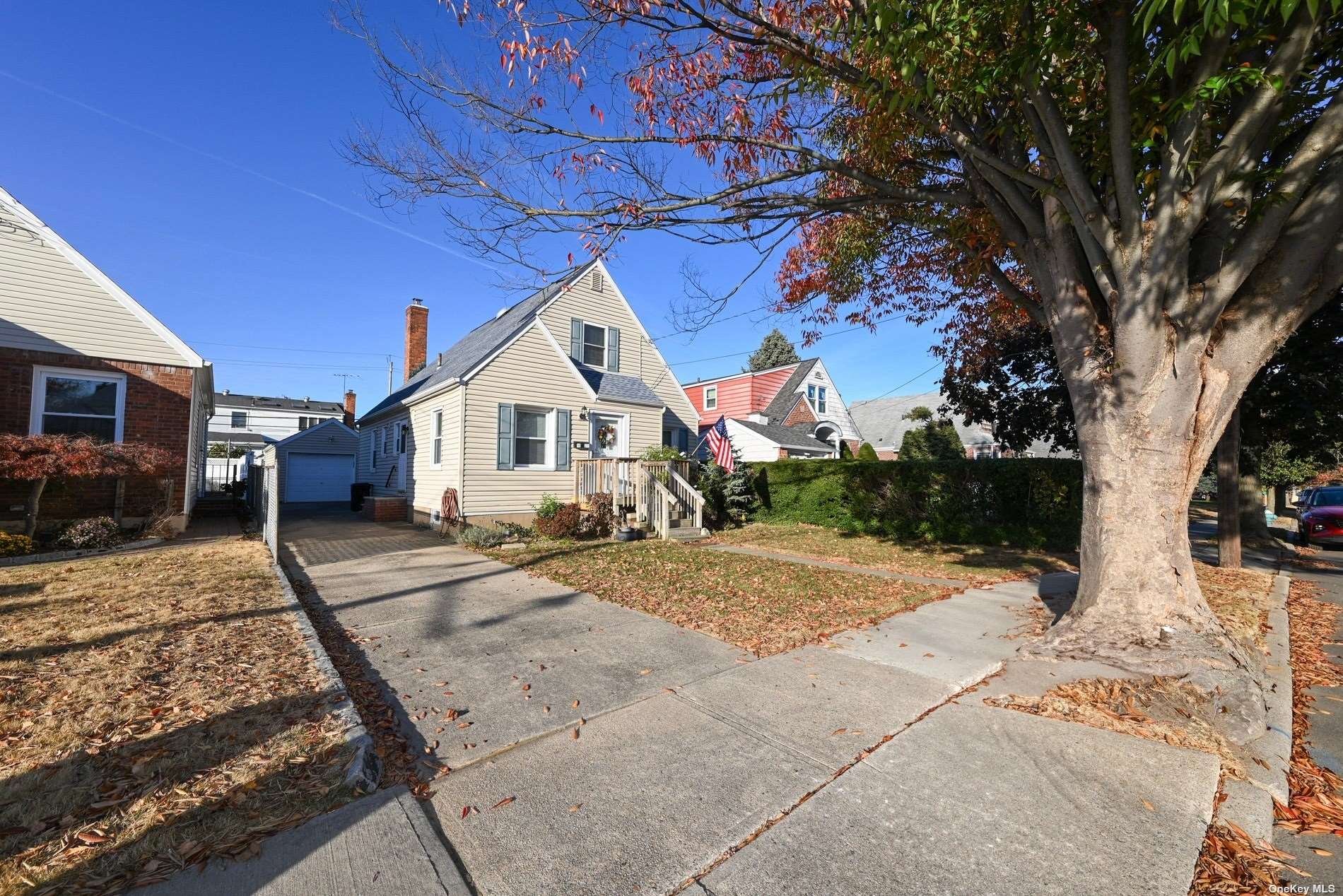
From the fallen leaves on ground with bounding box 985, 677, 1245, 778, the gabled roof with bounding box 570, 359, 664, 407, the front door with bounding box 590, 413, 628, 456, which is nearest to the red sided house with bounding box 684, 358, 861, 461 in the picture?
Answer: the gabled roof with bounding box 570, 359, 664, 407

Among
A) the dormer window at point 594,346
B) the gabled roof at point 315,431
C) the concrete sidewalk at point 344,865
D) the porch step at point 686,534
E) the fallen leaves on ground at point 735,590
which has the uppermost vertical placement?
the dormer window at point 594,346

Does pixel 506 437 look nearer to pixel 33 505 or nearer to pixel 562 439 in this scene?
pixel 562 439

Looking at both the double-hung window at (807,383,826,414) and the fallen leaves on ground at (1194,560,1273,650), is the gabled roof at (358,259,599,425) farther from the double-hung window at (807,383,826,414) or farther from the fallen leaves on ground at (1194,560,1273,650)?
the double-hung window at (807,383,826,414)

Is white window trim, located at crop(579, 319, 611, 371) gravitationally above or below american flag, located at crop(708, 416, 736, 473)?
above

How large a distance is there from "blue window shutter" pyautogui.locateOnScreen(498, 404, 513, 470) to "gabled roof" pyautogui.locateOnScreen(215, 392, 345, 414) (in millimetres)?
33170

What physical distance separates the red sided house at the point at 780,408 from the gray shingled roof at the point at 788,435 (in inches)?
1.4

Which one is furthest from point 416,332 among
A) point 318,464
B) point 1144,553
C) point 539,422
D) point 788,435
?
point 1144,553

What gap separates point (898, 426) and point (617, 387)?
27180 millimetres

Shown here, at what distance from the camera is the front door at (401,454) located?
53.3ft

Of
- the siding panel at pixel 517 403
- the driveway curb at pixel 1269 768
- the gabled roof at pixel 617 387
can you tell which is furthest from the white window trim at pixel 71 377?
the driveway curb at pixel 1269 768

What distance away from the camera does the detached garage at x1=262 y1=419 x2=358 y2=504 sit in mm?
22875

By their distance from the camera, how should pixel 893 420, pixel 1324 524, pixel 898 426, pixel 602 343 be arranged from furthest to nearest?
pixel 893 420, pixel 898 426, pixel 602 343, pixel 1324 524

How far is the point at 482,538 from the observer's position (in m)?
10.8

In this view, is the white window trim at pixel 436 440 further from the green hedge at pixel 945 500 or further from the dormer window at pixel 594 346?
the green hedge at pixel 945 500
